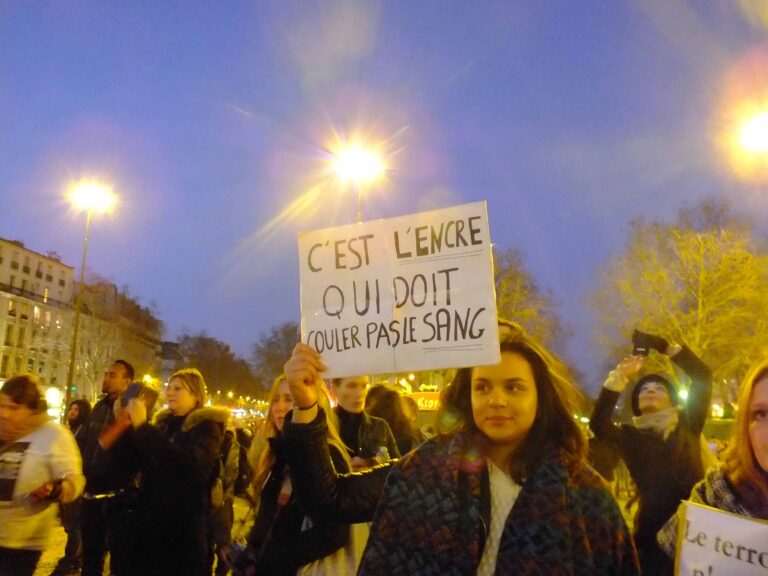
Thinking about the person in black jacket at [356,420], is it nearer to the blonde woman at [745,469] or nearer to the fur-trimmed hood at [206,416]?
the fur-trimmed hood at [206,416]

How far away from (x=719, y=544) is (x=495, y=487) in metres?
0.68

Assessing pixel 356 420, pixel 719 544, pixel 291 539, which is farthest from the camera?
pixel 356 420

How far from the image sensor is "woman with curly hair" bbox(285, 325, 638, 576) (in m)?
2.14

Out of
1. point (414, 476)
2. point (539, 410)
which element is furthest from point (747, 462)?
point (414, 476)

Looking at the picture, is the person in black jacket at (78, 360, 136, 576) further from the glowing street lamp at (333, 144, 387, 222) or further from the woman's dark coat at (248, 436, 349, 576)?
the glowing street lamp at (333, 144, 387, 222)

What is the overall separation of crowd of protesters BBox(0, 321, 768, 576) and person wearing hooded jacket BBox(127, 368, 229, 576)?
0.04 feet

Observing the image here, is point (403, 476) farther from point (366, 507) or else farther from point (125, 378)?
point (125, 378)

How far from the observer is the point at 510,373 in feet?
8.18

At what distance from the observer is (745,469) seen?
233cm

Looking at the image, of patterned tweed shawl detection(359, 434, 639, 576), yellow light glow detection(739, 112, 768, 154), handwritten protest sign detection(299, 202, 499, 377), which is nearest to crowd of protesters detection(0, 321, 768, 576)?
patterned tweed shawl detection(359, 434, 639, 576)

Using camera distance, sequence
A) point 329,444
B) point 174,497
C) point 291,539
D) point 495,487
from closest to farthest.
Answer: point 495,487, point 291,539, point 329,444, point 174,497

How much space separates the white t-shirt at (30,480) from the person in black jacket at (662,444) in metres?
3.54

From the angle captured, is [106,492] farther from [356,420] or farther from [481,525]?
[481,525]

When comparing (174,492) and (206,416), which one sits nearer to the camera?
(174,492)
